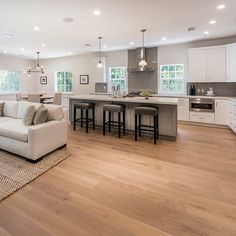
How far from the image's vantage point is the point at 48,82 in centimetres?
955

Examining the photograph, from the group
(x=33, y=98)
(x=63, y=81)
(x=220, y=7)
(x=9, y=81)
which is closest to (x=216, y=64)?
(x=220, y=7)

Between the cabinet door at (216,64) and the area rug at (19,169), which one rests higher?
the cabinet door at (216,64)

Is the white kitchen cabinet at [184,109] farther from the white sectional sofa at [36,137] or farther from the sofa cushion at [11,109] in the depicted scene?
the sofa cushion at [11,109]

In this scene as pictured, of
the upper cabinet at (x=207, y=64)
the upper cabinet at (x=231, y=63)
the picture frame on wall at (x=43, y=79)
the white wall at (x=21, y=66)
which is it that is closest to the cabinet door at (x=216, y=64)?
the upper cabinet at (x=207, y=64)

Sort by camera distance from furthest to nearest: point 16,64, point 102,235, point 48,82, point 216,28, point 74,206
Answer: point 48,82 < point 16,64 < point 216,28 < point 74,206 < point 102,235

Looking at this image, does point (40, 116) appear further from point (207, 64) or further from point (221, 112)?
point (207, 64)

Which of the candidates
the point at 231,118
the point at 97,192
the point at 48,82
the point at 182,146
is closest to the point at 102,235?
the point at 97,192

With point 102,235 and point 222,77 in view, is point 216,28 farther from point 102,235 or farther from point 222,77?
point 102,235

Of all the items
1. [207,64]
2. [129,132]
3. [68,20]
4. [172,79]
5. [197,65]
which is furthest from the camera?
[172,79]

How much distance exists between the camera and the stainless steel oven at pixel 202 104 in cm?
543

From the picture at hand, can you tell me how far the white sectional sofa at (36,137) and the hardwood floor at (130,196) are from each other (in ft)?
1.40

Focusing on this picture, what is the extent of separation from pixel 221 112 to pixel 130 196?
4.41 meters

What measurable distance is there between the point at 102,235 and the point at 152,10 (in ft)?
12.3

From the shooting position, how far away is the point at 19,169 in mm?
2740
